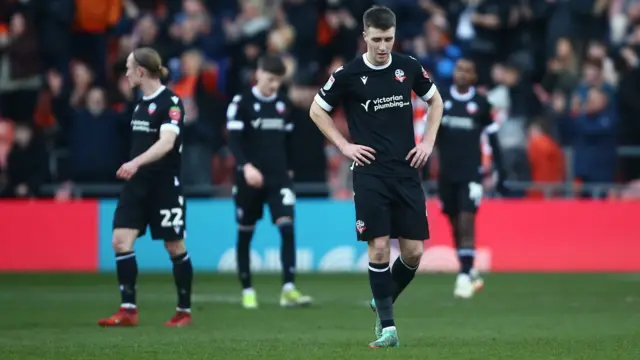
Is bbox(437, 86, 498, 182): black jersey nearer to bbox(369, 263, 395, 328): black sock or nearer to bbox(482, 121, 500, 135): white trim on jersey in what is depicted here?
bbox(482, 121, 500, 135): white trim on jersey

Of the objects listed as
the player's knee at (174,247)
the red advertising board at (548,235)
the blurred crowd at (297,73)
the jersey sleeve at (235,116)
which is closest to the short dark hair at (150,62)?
the player's knee at (174,247)

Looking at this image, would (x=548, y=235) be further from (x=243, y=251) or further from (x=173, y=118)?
(x=173, y=118)

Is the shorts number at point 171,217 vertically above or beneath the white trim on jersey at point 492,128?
beneath

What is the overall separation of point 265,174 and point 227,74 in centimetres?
640

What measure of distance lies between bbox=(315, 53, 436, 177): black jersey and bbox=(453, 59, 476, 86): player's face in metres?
5.93

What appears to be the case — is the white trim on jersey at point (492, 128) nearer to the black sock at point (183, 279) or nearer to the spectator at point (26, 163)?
the black sock at point (183, 279)

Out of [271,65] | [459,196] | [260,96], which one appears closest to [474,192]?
[459,196]

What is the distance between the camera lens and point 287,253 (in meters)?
15.2

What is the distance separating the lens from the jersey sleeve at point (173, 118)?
12578mm

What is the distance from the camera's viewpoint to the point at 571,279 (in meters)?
19.3

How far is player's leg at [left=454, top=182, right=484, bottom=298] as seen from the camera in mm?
16219

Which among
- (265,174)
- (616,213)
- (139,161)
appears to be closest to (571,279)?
(616,213)

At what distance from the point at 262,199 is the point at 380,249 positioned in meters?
5.33

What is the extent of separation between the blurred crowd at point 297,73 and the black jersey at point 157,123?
7522 mm
